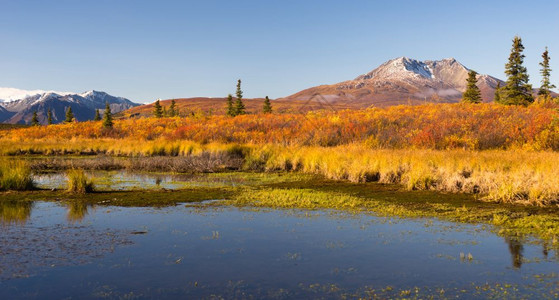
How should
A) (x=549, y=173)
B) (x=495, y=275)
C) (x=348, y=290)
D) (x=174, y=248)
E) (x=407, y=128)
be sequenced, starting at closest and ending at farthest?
(x=348, y=290) < (x=495, y=275) < (x=174, y=248) < (x=549, y=173) < (x=407, y=128)

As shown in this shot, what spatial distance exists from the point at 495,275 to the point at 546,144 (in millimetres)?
19741

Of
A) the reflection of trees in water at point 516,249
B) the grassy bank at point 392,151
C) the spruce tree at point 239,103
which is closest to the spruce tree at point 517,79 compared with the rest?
the grassy bank at point 392,151

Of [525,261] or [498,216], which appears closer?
[525,261]

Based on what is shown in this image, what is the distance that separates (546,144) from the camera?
76.4 feet

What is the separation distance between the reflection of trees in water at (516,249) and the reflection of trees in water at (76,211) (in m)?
9.14

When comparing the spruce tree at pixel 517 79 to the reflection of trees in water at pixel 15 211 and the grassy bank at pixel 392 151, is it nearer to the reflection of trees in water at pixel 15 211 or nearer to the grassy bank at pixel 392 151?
the grassy bank at pixel 392 151

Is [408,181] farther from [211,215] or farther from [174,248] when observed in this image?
[174,248]

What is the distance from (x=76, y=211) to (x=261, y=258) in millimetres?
6378

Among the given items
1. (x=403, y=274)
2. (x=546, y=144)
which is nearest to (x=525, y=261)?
(x=403, y=274)

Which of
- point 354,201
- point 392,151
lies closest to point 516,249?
point 354,201

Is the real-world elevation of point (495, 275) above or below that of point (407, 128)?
below

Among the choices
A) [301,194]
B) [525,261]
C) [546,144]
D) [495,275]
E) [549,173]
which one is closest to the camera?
[495,275]

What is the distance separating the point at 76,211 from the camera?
457 inches

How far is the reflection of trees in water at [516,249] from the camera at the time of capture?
741 cm
